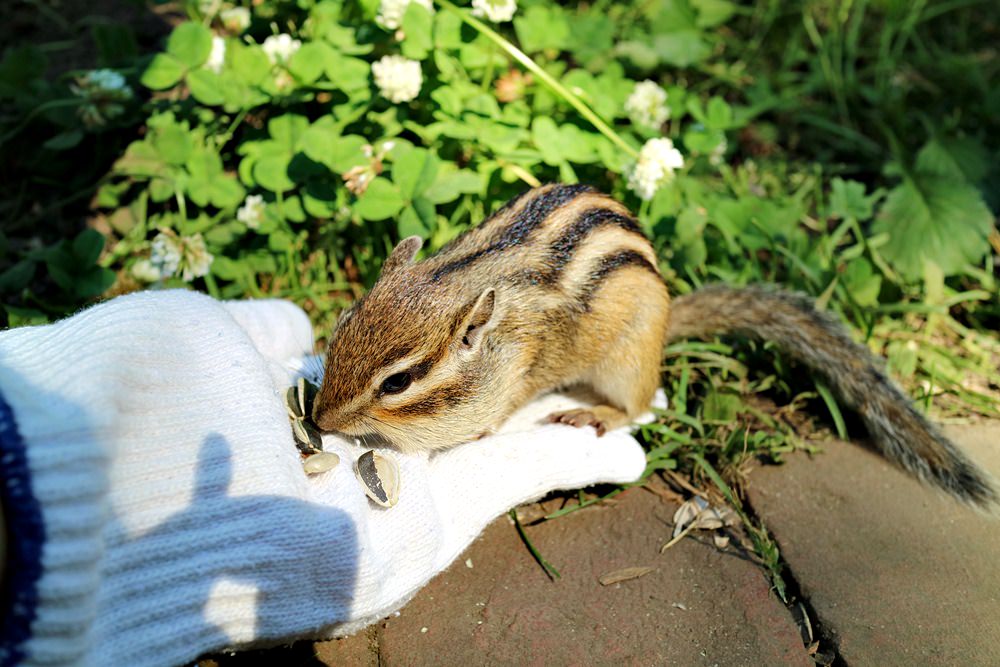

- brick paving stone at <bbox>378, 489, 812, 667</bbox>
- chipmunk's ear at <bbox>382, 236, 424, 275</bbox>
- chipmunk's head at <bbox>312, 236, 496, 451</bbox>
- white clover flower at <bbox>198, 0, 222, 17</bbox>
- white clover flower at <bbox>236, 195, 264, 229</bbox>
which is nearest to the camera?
brick paving stone at <bbox>378, 489, 812, 667</bbox>

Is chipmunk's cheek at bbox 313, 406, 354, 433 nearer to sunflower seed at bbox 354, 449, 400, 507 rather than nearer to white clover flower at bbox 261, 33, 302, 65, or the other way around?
sunflower seed at bbox 354, 449, 400, 507

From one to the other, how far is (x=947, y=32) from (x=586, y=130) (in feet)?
8.73

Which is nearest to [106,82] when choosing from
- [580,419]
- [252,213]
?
[252,213]

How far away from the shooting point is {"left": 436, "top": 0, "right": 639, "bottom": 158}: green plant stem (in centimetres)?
332

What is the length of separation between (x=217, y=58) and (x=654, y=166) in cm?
187

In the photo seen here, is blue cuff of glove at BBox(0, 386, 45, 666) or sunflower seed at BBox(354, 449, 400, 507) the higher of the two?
blue cuff of glove at BBox(0, 386, 45, 666)

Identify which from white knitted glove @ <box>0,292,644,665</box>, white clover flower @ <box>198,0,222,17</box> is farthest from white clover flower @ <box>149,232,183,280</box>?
white clover flower @ <box>198,0,222,17</box>

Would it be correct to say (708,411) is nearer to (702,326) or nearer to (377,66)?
(702,326)

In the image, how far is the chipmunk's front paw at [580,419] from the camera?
2863 millimetres

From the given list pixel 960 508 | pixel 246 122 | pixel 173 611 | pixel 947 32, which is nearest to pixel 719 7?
pixel 947 32

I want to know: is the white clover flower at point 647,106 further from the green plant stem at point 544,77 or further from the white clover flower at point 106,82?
the white clover flower at point 106,82

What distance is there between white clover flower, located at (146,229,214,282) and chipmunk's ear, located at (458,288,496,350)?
1247 millimetres

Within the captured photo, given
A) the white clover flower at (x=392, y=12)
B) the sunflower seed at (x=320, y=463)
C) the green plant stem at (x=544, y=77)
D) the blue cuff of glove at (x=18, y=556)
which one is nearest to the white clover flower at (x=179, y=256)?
the white clover flower at (x=392, y=12)

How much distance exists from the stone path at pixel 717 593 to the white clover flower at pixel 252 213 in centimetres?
160
